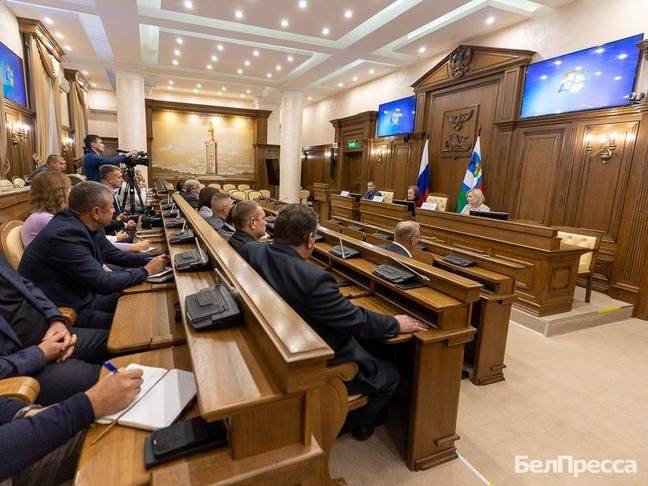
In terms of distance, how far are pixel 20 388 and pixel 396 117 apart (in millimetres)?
8662

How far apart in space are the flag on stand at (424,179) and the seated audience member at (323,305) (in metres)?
6.11

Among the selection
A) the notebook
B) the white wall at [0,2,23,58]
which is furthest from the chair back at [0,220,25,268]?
the white wall at [0,2,23,58]

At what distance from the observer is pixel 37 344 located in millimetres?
1496

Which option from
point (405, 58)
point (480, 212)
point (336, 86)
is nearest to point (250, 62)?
point (336, 86)

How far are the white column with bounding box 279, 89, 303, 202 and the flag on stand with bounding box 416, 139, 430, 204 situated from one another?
4.61 meters

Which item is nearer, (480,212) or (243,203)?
(243,203)

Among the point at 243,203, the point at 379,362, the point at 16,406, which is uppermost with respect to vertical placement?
the point at 243,203

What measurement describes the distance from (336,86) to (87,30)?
20.8 feet

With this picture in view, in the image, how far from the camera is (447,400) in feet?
5.99

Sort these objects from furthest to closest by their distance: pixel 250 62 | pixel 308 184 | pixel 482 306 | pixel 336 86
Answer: pixel 308 184
pixel 336 86
pixel 250 62
pixel 482 306

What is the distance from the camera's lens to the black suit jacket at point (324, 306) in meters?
1.46

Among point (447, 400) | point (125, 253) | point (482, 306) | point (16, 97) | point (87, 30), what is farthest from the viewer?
point (87, 30)

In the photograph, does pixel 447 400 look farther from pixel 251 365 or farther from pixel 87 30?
pixel 87 30

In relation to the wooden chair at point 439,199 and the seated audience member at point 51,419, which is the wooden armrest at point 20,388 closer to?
the seated audience member at point 51,419
